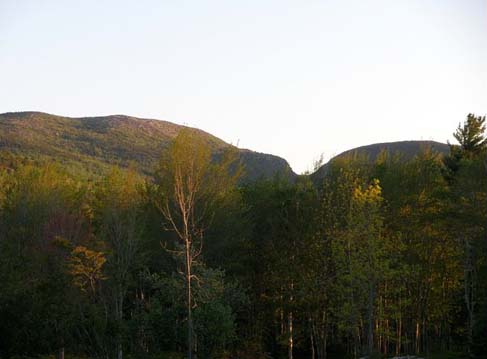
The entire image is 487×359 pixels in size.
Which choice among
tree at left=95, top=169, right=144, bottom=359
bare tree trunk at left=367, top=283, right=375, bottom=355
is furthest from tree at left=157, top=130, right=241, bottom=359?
bare tree trunk at left=367, top=283, right=375, bottom=355

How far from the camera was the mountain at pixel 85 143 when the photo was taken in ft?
439

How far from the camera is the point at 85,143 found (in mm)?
164875

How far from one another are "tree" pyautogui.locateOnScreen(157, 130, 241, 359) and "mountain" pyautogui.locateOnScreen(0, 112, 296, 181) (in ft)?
284

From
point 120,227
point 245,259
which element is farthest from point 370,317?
point 120,227

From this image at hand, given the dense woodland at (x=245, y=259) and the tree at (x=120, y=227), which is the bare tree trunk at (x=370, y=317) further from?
the tree at (x=120, y=227)

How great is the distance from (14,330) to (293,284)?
15249 mm

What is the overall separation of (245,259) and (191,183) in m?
10.8

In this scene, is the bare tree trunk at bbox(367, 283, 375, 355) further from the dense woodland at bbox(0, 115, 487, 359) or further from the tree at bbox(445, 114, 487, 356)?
the tree at bbox(445, 114, 487, 356)

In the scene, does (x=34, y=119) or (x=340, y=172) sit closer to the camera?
(x=340, y=172)

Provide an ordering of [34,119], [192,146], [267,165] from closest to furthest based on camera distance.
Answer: [192,146] < [267,165] < [34,119]

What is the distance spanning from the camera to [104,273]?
30.1 metres

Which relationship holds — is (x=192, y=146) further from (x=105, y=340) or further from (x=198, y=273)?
(x=105, y=340)

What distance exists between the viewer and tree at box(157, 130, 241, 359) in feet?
83.7

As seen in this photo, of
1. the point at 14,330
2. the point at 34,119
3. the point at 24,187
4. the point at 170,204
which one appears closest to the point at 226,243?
the point at 170,204
